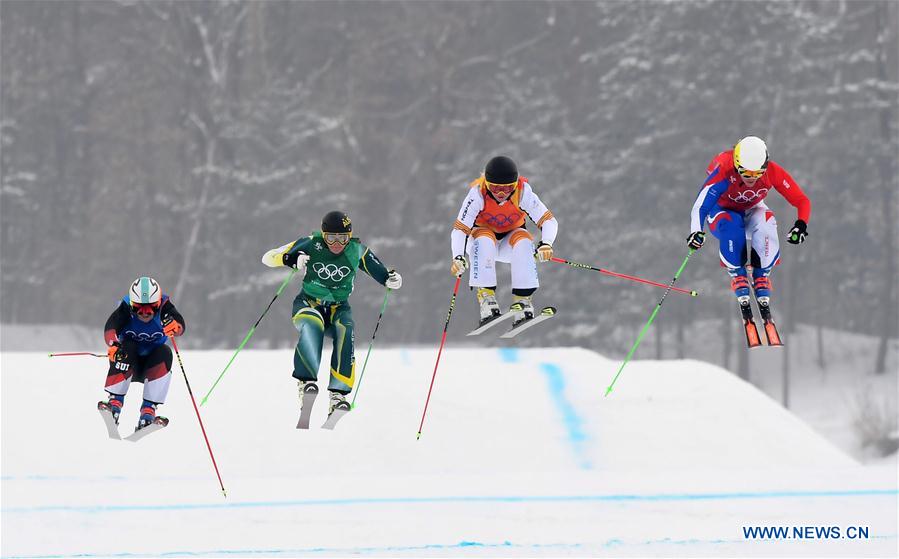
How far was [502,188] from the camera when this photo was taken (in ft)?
33.4

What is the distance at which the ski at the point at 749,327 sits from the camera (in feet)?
33.7

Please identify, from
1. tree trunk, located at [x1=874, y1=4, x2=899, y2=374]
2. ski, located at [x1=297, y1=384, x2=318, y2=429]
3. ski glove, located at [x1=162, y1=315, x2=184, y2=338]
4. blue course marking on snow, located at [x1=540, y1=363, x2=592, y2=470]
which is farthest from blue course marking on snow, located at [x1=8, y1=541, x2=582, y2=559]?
tree trunk, located at [x1=874, y1=4, x2=899, y2=374]

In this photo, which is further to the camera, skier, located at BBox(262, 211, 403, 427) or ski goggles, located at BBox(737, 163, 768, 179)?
ski goggles, located at BBox(737, 163, 768, 179)

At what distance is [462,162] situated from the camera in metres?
41.5

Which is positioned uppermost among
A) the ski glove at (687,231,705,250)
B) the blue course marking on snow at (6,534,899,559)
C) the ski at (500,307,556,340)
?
the ski glove at (687,231,705,250)

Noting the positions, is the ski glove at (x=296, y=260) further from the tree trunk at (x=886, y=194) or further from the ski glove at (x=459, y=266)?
the tree trunk at (x=886, y=194)

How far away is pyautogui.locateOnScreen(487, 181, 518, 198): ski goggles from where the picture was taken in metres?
10.1

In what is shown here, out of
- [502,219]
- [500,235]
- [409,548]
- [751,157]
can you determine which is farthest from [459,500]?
[751,157]

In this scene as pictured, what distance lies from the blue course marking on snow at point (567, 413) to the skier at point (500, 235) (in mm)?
4931

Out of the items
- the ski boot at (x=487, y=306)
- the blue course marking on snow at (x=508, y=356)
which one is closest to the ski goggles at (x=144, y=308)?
the ski boot at (x=487, y=306)

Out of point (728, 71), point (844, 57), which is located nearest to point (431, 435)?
point (728, 71)

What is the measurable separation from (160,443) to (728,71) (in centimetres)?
2829

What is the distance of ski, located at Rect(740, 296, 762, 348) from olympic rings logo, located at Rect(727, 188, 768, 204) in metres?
0.89

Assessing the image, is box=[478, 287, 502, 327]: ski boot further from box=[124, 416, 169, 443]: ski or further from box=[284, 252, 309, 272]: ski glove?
box=[124, 416, 169, 443]: ski
